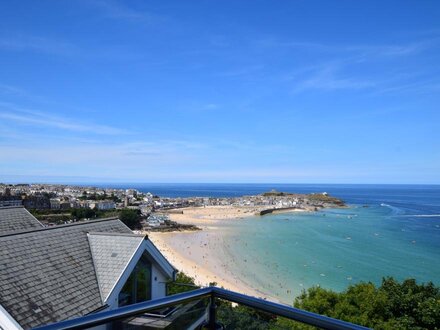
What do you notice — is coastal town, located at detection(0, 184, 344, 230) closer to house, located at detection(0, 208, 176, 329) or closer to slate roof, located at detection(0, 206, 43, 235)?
slate roof, located at detection(0, 206, 43, 235)

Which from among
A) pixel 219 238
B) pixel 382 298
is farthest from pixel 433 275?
pixel 219 238

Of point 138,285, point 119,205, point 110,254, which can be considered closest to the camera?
point 110,254

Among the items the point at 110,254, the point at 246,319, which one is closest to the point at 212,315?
the point at 246,319

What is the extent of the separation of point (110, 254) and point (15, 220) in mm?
3628

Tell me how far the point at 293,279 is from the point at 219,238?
22.2 metres

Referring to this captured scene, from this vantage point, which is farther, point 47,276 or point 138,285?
point 138,285

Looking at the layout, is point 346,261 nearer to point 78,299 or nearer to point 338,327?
point 78,299

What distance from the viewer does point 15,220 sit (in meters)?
9.54

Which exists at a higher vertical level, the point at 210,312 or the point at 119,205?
the point at 210,312

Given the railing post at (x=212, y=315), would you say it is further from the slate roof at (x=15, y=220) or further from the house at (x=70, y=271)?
the slate roof at (x=15, y=220)

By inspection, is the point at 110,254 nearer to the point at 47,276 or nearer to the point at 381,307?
the point at 47,276

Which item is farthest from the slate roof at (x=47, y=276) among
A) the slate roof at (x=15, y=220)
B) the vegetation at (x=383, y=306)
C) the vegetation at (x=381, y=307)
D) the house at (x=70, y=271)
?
the vegetation at (x=381, y=307)

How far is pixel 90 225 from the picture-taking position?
8.99 m

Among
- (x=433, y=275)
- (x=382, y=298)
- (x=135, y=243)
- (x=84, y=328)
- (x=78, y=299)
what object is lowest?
(x=433, y=275)
